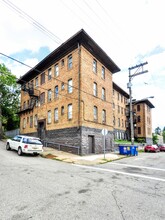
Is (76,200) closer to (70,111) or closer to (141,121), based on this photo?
(70,111)

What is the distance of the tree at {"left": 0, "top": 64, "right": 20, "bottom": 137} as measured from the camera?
32.7m

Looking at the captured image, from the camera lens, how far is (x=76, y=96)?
61.5ft

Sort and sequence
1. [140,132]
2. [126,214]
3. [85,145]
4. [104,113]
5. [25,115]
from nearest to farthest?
[126,214]
[85,145]
[104,113]
[25,115]
[140,132]

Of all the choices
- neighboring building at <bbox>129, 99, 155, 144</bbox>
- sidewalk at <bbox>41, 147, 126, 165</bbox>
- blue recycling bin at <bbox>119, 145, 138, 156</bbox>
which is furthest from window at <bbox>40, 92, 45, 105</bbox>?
neighboring building at <bbox>129, 99, 155, 144</bbox>

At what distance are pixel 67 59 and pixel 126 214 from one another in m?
19.3

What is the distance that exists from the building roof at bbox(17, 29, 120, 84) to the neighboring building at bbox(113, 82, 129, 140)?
11.7 m

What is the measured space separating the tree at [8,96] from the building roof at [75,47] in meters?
7.63

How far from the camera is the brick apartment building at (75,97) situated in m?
18.5

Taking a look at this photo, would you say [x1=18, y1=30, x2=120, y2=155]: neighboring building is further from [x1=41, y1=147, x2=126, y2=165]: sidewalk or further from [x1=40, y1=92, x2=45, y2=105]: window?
[x1=41, y1=147, x2=126, y2=165]: sidewalk

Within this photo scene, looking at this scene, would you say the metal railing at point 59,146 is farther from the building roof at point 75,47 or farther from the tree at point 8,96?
the tree at point 8,96

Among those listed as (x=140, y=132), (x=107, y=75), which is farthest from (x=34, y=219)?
(x=140, y=132)

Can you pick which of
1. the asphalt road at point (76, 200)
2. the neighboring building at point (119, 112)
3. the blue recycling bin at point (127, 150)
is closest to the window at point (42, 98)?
A: the blue recycling bin at point (127, 150)

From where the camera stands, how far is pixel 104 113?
23.2 m

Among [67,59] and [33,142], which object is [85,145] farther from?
[67,59]
